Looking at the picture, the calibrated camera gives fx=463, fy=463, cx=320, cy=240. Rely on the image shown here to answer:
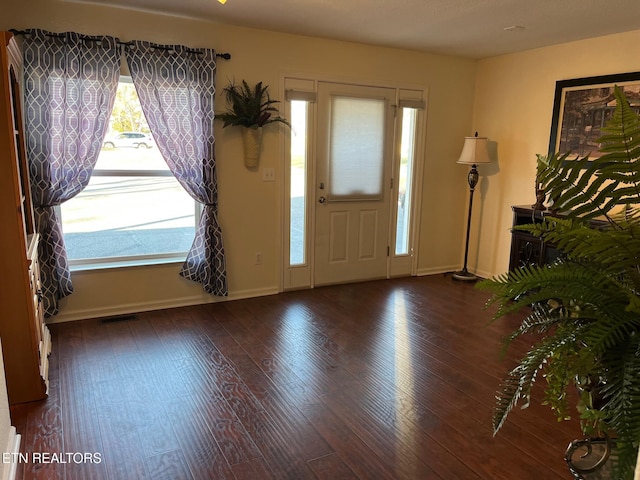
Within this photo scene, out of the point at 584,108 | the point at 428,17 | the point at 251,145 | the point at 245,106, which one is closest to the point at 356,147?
the point at 251,145

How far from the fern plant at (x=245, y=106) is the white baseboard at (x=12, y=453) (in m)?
2.73

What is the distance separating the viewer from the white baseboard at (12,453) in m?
1.86

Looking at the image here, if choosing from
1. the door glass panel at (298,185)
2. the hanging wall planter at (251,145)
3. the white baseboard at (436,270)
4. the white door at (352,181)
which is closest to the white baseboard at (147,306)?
the door glass panel at (298,185)

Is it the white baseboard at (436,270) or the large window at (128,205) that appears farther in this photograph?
the white baseboard at (436,270)

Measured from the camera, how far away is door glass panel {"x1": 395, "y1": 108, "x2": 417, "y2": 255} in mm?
4996

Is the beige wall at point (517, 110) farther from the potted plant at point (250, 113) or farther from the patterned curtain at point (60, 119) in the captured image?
the patterned curtain at point (60, 119)

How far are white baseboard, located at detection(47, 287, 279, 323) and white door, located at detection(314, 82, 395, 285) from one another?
736 mm

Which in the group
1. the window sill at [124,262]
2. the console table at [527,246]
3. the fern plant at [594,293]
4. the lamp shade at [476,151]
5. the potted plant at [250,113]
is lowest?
the window sill at [124,262]

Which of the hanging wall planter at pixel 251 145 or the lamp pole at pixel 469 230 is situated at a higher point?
the hanging wall planter at pixel 251 145

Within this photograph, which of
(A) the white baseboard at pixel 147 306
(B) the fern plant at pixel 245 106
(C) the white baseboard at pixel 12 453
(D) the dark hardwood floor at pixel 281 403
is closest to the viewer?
(C) the white baseboard at pixel 12 453

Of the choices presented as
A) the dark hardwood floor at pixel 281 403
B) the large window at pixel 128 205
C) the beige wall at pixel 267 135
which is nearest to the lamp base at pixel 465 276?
the beige wall at pixel 267 135

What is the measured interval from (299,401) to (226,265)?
193 centimetres

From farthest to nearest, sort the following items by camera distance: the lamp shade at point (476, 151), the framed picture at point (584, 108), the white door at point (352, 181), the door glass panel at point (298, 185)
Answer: the lamp shade at point (476, 151), the white door at point (352, 181), the door glass panel at point (298, 185), the framed picture at point (584, 108)

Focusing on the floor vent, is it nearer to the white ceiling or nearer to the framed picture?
the white ceiling
